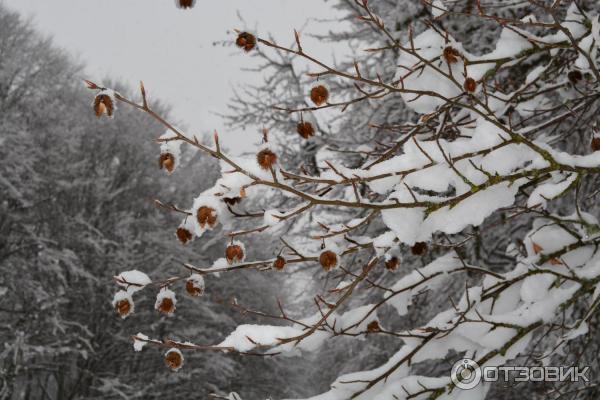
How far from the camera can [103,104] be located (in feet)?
4.92

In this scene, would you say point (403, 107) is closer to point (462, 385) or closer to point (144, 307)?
point (462, 385)

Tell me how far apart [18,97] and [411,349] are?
1119 centimetres

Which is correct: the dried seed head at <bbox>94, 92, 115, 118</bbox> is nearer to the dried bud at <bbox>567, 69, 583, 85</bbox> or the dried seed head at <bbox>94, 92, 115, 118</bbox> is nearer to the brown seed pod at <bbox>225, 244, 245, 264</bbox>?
the brown seed pod at <bbox>225, 244, 245, 264</bbox>

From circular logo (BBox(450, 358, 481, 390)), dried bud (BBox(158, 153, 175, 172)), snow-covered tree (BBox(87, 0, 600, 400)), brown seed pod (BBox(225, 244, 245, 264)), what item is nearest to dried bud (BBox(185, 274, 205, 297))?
snow-covered tree (BBox(87, 0, 600, 400))

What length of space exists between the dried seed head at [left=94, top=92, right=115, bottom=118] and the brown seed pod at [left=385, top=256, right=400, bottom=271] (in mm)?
1182

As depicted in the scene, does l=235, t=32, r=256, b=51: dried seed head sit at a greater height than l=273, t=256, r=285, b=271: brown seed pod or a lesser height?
greater

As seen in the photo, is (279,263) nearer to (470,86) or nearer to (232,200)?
(232,200)

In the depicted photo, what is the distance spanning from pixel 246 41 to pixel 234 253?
2.30ft

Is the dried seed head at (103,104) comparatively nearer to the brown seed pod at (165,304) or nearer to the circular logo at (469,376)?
the brown seed pod at (165,304)

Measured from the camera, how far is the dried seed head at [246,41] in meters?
1.68

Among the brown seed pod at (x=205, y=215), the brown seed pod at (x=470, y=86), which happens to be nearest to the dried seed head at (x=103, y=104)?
the brown seed pod at (x=205, y=215)

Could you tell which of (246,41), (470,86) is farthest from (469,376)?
(246,41)

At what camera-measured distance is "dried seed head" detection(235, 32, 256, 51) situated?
168 cm

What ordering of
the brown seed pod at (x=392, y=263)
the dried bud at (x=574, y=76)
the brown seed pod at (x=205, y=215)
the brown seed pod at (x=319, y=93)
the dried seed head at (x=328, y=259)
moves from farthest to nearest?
1. the dried bud at (x=574, y=76)
2. the brown seed pod at (x=392, y=263)
3. the brown seed pod at (x=319, y=93)
4. the dried seed head at (x=328, y=259)
5. the brown seed pod at (x=205, y=215)
